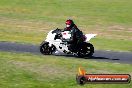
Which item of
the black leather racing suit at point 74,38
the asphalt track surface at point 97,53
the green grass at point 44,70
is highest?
the black leather racing suit at point 74,38

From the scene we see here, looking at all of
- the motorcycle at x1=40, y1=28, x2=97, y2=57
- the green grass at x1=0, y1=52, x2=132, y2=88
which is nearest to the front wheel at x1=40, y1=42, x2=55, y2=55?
the motorcycle at x1=40, y1=28, x2=97, y2=57

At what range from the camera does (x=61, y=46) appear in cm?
2458

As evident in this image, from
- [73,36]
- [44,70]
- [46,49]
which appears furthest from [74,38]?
[44,70]

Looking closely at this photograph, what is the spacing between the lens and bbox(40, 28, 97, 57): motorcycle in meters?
24.4

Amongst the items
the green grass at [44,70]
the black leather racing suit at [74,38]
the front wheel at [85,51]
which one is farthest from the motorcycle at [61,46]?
the green grass at [44,70]

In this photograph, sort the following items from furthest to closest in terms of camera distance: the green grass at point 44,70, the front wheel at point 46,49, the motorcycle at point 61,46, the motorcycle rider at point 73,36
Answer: the front wheel at point 46,49
the motorcycle at point 61,46
the motorcycle rider at point 73,36
the green grass at point 44,70

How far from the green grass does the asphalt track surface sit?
5.12ft

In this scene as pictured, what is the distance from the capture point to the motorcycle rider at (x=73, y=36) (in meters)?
24.0

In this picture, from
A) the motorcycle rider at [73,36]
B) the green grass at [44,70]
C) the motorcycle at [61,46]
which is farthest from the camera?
the motorcycle at [61,46]

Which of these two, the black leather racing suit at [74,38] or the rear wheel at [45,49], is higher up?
the black leather racing suit at [74,38]

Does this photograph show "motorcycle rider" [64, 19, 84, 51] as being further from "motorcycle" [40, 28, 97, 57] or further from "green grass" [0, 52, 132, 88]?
"green grass" [0, 52, 132, 88]

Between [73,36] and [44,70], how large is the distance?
5.73 meters

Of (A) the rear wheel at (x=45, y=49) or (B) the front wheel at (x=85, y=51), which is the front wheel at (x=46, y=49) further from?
(B) the front wheel at (x=85, y=51)

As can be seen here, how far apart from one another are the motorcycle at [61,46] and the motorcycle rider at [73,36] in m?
0.14
